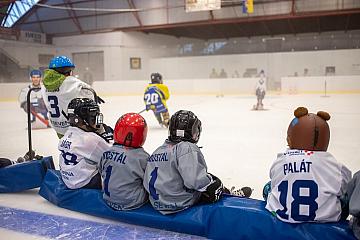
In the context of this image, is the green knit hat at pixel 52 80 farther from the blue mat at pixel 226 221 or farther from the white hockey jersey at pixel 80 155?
the blue mat at pixel 226 221

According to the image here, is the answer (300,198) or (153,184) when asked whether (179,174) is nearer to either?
(153,184)

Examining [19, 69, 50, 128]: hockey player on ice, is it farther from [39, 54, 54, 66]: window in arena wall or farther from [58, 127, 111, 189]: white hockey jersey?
[39, 54, 54, 66]: window in arena wall

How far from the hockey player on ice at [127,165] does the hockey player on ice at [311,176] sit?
94 centimetres

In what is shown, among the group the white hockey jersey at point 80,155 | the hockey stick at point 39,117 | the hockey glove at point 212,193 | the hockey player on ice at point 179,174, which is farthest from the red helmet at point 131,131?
the hockey stick at point 39,117

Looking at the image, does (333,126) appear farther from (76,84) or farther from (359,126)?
(76,84)

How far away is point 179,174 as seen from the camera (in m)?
2.36

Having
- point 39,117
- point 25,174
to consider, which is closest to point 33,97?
point 39,117

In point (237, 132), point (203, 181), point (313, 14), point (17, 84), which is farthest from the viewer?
point (313, 14)

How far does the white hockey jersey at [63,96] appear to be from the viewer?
3.47 meters

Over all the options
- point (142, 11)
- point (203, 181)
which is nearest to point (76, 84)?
point (203, 181)

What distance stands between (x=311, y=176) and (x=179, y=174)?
78 cm

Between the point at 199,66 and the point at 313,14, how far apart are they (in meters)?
5.87

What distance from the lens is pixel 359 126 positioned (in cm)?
670

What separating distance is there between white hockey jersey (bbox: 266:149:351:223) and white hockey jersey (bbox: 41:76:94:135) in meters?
2.09
